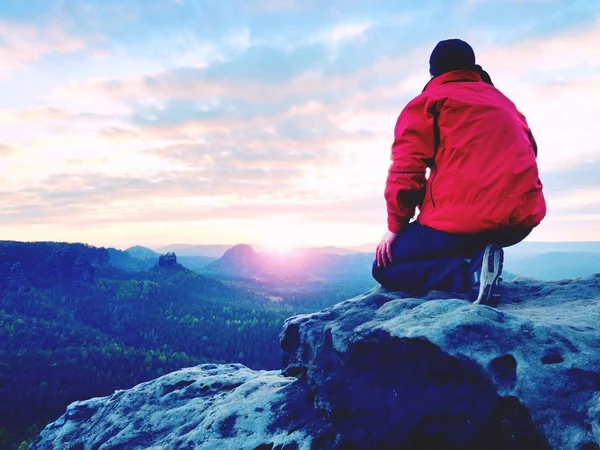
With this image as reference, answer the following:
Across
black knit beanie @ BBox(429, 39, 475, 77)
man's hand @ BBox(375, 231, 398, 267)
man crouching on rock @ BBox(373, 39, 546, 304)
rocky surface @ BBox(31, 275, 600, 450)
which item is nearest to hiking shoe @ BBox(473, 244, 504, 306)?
man crouching on rock @ BBox(373, 39, 546, 304)

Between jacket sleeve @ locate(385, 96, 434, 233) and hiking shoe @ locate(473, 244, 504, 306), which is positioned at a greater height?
jacket sleeve @ locate(385, 96, 434, 233)

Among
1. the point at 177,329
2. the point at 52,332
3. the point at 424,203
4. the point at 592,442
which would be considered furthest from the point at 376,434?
the point at 52,332

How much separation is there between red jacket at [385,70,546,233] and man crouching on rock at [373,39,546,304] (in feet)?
0.05

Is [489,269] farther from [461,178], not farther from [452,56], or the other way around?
[452,56]

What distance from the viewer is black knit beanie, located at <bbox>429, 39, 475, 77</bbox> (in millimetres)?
7164

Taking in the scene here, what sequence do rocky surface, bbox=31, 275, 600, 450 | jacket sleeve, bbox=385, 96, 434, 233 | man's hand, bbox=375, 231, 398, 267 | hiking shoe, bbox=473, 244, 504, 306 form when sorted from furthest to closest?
man's hand, bbox=375, 231, 398, 267, hiking shoe, bbox=473, 244, 504, 306, jacket sleeve, bbox=385, 96, 434, 233, rocky surface, bbox=31, 275, 600, 450

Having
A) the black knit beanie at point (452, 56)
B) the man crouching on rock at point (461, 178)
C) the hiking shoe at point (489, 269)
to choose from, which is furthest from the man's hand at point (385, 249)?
the black knit beanie at point (452, 56)

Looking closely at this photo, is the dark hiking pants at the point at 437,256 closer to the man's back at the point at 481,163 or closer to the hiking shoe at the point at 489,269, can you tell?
the hiking shoe at the point at 489,269

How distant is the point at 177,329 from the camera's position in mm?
198500

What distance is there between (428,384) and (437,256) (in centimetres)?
270

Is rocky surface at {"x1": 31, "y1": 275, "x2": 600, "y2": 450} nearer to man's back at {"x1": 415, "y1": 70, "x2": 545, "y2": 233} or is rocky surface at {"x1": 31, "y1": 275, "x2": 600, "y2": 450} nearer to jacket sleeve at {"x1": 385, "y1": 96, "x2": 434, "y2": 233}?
man's back at {"x1": 415, "y1": 70, "x2": 545, "y2": 233}

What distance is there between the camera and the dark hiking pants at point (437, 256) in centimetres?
706

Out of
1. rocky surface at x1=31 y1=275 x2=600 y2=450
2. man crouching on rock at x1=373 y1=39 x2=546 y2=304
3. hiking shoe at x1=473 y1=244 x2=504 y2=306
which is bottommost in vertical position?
rocky surface at x1=31 y1=275 x2=600 y2=450

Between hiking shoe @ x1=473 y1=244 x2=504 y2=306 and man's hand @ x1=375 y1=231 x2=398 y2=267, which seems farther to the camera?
man's hand @ x1=375 y1=231 x2=398 y2=267
